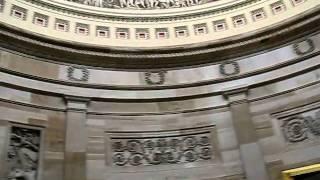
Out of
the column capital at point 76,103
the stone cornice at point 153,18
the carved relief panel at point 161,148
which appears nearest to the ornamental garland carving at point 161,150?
the carved relief panel at point 161,148

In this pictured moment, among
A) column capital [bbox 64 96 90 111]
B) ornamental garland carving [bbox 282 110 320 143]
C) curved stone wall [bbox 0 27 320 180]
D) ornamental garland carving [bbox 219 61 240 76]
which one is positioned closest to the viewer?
curved stone wall [bbox 0 27 320 180]

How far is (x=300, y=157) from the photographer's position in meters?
9.22

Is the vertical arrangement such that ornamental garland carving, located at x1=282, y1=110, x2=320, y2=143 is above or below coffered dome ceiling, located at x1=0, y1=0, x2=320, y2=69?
below

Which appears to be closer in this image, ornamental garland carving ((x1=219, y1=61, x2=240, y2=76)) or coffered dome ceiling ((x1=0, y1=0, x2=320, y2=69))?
coffered dome ceiling ((x1=0, y1=0, x2=320, y2=69))

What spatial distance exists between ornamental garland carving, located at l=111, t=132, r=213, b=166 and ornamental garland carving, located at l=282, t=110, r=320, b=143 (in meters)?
1.77

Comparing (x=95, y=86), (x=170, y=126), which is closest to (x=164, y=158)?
(x=170, y=126)

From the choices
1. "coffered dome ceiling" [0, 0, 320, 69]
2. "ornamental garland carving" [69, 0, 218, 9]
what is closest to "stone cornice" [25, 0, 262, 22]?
"coffered dome ceiling" [0, 0, 320, 69]

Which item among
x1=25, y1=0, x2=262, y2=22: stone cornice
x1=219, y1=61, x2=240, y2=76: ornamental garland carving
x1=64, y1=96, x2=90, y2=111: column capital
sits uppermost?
x1=25, y1=0, x2=262, y2=22: stone cornice

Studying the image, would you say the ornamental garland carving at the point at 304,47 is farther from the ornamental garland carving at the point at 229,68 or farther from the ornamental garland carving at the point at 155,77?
the ornamental garland carving at the point at 155,77

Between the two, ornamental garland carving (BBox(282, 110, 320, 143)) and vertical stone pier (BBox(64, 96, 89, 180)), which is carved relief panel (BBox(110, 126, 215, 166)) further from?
ornamental garland carving (BBox(282, 110, 320, 143))

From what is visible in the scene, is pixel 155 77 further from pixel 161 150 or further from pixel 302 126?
pixel 302 126

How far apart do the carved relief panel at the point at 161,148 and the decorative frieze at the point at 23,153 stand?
5.56 ft

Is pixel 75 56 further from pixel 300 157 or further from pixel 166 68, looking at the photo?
pixel 300 157

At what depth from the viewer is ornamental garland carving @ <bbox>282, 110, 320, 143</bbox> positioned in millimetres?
9469
